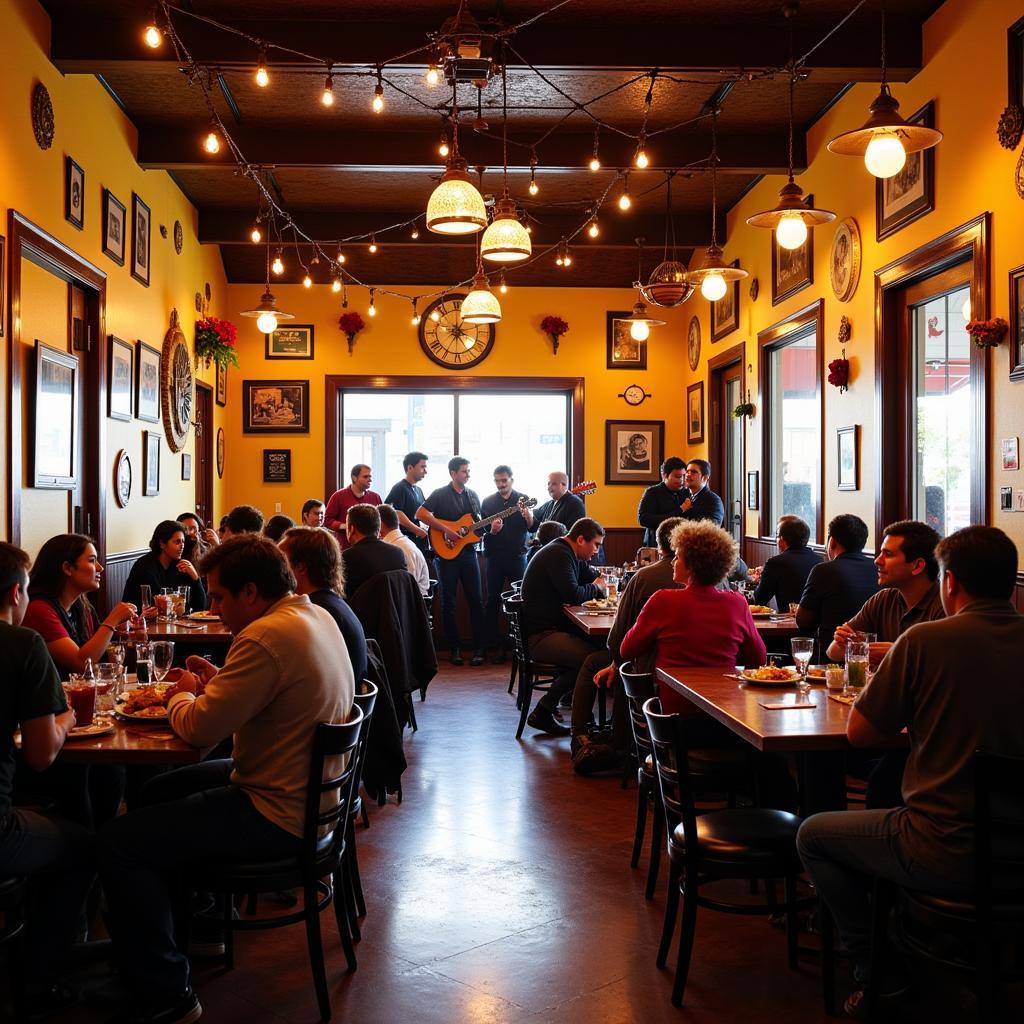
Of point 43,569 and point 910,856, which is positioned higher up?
point 43,569

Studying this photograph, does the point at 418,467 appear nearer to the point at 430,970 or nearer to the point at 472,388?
the point at 472,388

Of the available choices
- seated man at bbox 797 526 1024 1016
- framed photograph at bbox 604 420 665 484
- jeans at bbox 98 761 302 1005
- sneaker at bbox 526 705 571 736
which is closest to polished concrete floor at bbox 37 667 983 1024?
jeans at bbox 98 761 302 1005

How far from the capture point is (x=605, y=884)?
404cm

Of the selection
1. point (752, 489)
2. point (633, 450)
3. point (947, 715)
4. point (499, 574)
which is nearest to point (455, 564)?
point (499, 574)

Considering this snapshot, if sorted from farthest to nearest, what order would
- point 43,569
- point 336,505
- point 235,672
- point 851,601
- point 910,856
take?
point 336,505
point 851,601
point 43,569
point 235,672
point 910,856

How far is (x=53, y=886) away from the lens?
2922 millimetres

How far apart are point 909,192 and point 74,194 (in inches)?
199

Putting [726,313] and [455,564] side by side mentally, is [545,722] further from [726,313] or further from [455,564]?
[726,313]

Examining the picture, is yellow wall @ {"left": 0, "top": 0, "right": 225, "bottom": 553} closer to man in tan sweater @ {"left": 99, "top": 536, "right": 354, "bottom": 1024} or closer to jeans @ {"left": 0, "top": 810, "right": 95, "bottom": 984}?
jeans @ {"left": 0, "top": 810, "right": 95, "bottom": 984}

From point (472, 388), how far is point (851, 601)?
7.17 meters

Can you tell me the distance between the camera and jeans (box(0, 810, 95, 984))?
2.82 m

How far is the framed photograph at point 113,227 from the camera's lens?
7223mm

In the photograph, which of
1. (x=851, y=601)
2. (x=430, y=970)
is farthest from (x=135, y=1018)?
(x=851, y=601)

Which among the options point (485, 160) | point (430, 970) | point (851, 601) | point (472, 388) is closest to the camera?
point (430, 970)
